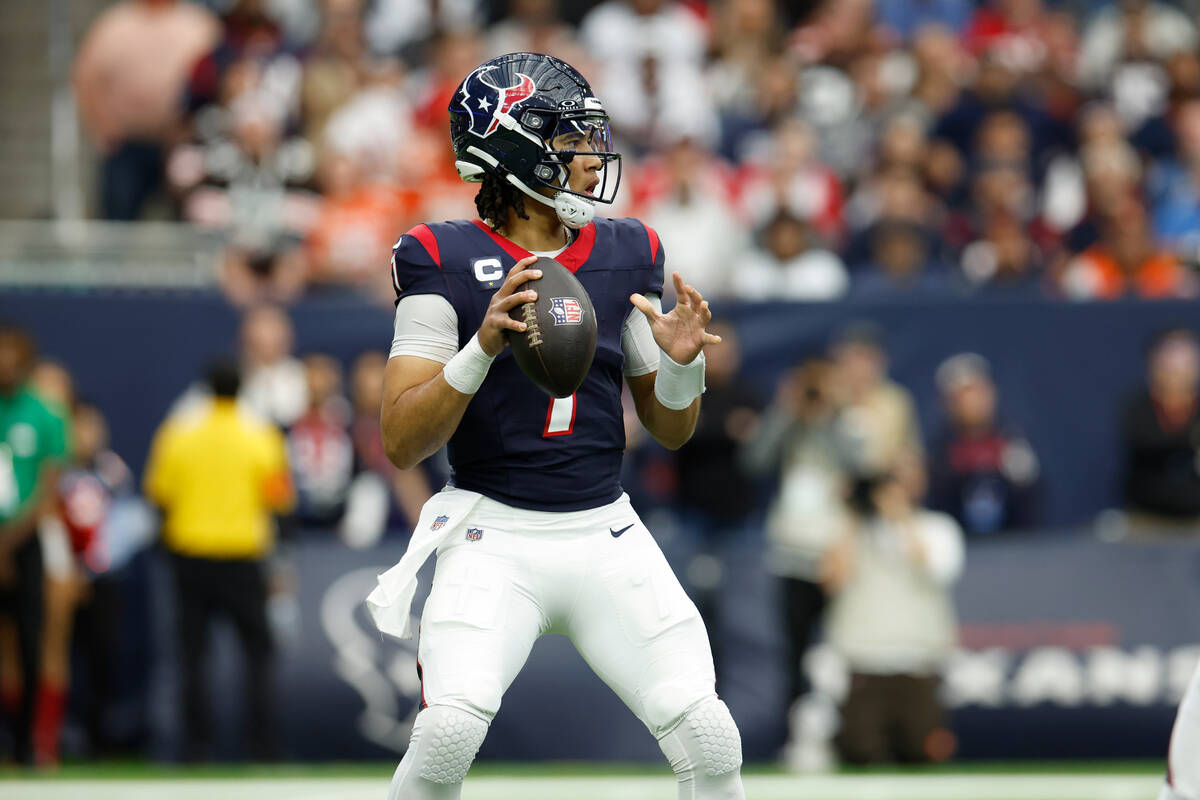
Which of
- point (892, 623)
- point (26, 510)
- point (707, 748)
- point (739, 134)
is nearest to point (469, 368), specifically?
point (707, 748)

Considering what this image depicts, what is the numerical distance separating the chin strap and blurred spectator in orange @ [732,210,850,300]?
6164mm

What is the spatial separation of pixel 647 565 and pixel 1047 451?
6.59m

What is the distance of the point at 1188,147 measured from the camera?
1159 cm

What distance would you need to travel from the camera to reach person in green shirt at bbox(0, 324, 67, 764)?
9.20m

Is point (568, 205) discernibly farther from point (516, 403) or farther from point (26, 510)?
point (26, 510)

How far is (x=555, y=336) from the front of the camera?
3859 millimetres

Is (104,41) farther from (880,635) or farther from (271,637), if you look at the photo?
(880,635)

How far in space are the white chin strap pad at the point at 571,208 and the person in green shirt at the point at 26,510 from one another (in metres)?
5.85

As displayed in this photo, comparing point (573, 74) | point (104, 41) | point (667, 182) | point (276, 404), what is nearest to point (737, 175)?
point (667, 182)

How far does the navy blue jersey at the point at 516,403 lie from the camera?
416 cm

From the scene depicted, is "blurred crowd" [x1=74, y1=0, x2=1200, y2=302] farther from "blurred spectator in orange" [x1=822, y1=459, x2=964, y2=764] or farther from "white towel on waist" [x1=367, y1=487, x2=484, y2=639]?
"white towel on waist" [x1=367, y1=487, x2=484, y2=639]

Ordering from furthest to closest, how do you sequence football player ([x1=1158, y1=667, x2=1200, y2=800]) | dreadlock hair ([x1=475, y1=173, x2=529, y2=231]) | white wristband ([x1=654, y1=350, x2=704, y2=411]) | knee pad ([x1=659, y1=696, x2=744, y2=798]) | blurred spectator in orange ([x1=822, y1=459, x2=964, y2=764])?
blurred spectator in orange ([x1=822, y1=459, x2=964, y2=764]), dreadlock hair ([x1=475, y1=173, x2=529, y2=231]), white wristband ([x1=654, y1=350, x2=704, y2=411]), football player ([x1=1158, y1=667, x2=1200, y2=800]), knee pad ([x1=659, y1=696, x2=744, y2=798])

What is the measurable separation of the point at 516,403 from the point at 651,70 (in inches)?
316

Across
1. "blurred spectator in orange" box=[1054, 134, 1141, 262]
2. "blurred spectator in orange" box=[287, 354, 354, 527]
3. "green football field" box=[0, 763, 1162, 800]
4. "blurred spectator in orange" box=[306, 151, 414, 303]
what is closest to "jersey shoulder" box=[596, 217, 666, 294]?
"green football field" box=[0, 763, 1162, 800]
